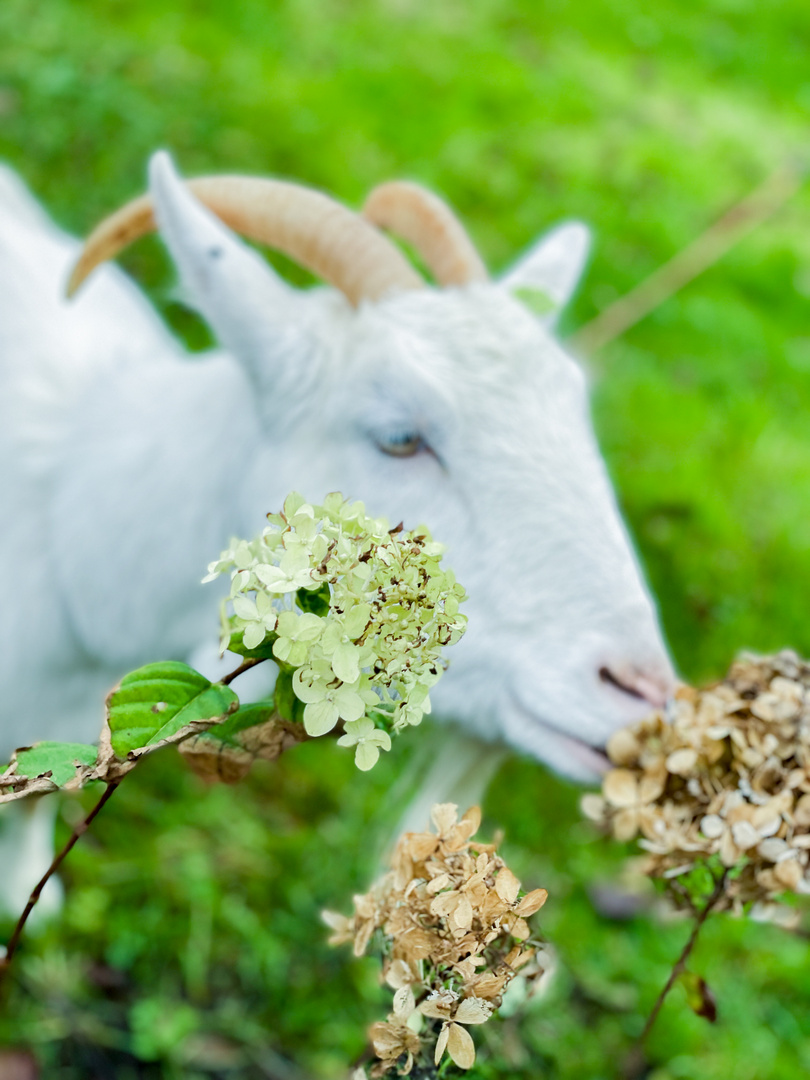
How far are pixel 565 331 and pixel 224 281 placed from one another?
3.11m

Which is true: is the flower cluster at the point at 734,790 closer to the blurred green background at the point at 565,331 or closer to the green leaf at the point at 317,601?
the blurred green background at the point at 565,331

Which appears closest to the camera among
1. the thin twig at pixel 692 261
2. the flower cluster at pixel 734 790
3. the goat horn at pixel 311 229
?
the flower cluster at pixel 734 790


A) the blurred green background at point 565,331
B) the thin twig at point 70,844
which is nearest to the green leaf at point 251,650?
the thin twig at point 70,844

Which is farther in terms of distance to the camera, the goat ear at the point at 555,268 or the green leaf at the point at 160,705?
the goat ear at the point at 555,268

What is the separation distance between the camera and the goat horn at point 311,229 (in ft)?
5.67

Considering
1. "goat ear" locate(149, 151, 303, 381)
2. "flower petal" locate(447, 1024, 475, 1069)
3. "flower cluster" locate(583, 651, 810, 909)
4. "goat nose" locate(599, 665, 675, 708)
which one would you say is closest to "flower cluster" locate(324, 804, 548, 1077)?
"flower petal" locate(447, 1024, 475, 1069)

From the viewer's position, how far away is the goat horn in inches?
68.1

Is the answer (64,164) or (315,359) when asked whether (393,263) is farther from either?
(64,164)

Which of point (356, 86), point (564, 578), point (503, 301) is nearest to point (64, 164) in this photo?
point (356, 86)

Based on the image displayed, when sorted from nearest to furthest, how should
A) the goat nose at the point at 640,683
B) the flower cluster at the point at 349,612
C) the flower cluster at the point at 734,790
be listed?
the flower cluster at the point at 349,612 → the flower cluster at the point at 734,790 → the goat nose at the point at 640,683

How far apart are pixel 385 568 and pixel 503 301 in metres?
1.04

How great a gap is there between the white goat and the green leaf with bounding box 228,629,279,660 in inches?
29.5

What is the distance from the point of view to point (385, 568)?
802 millimetres

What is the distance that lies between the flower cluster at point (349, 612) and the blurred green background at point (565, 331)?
1.65 feet
